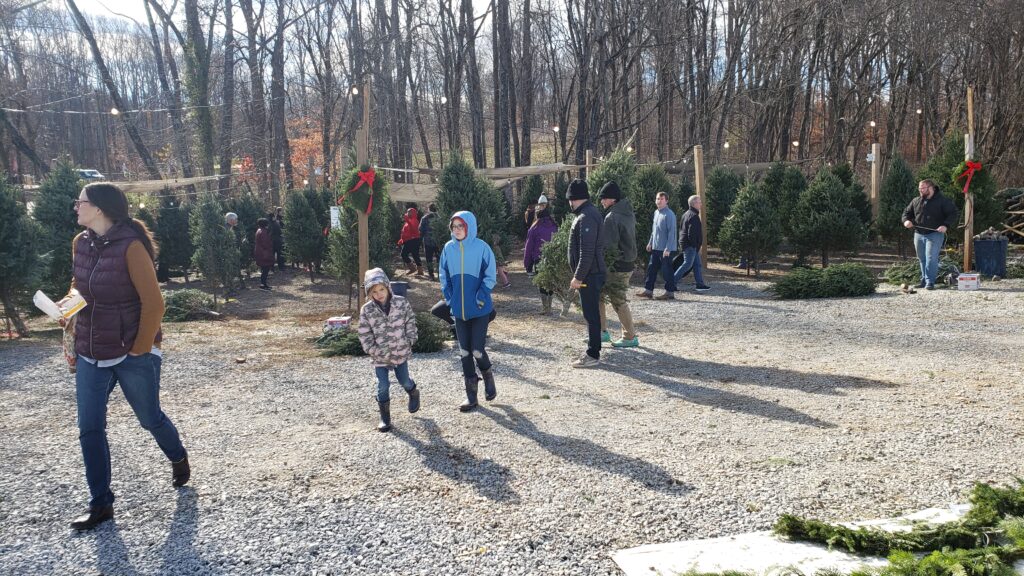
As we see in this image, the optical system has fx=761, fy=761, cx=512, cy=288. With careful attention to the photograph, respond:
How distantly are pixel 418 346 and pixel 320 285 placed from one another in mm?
8795

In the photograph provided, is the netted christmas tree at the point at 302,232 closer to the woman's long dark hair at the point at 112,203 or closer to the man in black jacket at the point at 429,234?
the man in black jacket at the point at 429,234

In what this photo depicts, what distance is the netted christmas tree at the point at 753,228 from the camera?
1523 centimetres

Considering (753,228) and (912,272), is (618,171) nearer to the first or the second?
(753,228)

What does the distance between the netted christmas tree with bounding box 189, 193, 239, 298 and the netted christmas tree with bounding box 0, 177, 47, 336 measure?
12.5ft

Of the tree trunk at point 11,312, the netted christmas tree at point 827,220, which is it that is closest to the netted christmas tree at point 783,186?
the netted christmas tree at point 827,220

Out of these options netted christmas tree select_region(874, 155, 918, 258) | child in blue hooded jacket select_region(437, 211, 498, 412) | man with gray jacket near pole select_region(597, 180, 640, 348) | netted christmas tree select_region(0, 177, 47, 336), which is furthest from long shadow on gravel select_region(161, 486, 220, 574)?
netted christmas tree select_region(874, 155, 918, 258)

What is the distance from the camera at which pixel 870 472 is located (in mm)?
4254

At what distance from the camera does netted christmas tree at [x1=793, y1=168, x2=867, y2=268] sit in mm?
15524

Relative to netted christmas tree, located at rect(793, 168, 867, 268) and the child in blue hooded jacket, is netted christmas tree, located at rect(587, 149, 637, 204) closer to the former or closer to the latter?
netted christmas tree, located at rect(793, 168, 867, 268)

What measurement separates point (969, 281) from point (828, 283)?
6.43 ft

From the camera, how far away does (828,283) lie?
12.0m

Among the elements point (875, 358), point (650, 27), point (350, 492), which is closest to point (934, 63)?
point (650, 27)

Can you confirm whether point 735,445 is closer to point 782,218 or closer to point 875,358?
point 875,358

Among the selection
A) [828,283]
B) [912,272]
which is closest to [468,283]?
[828,283]
